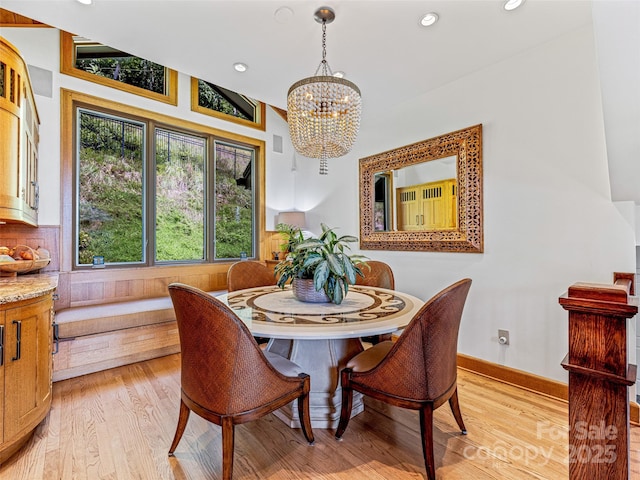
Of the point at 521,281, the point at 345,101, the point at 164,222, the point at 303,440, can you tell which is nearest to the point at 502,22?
the point at 345,101

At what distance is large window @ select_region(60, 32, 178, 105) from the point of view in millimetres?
3289

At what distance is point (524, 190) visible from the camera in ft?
8.54

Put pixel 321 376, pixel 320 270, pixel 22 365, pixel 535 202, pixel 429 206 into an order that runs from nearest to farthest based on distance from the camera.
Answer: pixel 22 365 → pixel 320 270 → pixel 321 376 → pixel 535 202 → pixel 429 206

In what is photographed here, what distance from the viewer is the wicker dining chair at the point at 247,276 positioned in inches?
119

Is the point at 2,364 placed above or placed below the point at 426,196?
below

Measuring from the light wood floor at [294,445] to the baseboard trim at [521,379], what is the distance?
76mm

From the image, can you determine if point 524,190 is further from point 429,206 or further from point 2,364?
point 2,364

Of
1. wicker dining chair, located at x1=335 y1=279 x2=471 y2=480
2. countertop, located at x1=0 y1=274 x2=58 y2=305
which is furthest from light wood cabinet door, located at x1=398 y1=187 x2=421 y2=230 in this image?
countertop, located at x1=0 y1=274 x2=58 y2=305

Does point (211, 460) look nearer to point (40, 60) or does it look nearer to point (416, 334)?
point (416, 334)

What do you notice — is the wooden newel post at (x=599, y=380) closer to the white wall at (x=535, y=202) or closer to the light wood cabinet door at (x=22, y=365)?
the white wall at (x=535, y=202)

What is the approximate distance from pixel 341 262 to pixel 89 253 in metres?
2.99

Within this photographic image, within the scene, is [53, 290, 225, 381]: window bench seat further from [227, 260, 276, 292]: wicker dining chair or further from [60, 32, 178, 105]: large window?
[60, 32, 178, 105]: large window

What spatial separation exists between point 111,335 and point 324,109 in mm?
2739

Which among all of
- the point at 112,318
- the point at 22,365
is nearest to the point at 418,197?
the point at 112,318
